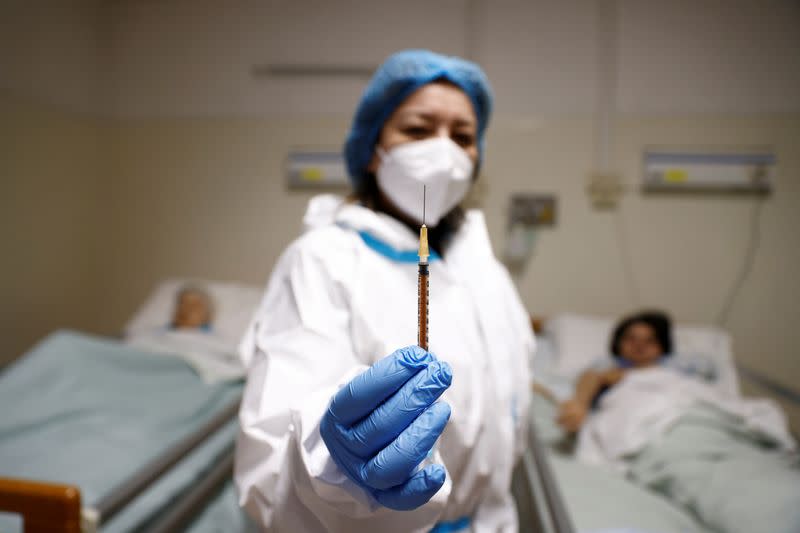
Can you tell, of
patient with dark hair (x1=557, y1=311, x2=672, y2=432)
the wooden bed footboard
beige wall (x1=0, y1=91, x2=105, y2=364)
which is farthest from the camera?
beige wall (x1=0, y1=91, x2=105, y2=364)

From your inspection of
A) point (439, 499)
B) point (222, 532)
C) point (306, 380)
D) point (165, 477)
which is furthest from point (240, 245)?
point (439, 499)

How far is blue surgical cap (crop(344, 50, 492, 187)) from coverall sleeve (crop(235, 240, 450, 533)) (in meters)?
0.31

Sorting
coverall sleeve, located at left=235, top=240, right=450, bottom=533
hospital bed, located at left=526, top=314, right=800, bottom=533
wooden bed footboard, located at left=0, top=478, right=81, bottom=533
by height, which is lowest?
hospital bed, located at left=526, top=314, right=800, bottom=533

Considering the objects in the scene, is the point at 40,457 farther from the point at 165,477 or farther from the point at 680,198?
the point at 680,198

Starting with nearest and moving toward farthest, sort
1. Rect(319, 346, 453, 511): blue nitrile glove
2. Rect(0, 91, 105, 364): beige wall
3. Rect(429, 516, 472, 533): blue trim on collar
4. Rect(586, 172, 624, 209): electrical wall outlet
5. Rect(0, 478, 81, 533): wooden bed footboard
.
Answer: Rect(319, 346, 453, 511): blue nitrile glove, Rect(0, 478, 81, 533): wooden bed footboard, Rect(429, 516, 472, 533): blue trim on collar, Rect(0, 91, 105, 364): beige wall, Rect(586, 172, 624, 209): electrical wall outlet

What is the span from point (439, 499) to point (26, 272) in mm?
2713

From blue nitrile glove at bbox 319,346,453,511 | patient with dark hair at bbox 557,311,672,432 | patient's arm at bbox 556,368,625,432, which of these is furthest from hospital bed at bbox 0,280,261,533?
patient with dark hair at bbox 557,311,672,432

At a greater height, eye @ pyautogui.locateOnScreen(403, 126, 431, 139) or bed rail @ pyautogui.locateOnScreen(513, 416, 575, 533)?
eye @ pyautogui.locateOnScreen(403, 126, 431, 139)

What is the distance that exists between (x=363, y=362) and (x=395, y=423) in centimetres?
25

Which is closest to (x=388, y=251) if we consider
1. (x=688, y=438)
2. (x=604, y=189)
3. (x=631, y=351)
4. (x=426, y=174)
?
(x=426, y=174)

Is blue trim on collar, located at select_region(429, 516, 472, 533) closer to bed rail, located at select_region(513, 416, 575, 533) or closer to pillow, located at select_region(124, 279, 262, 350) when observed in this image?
bed rail, located at select_region(513, 416, 575, 533)

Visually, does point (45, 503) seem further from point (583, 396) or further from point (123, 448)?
point (583, 396)

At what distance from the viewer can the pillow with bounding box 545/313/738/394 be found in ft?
6.75

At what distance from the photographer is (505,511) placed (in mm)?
823
